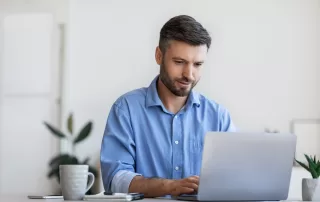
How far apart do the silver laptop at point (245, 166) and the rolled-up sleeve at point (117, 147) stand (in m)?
0.53

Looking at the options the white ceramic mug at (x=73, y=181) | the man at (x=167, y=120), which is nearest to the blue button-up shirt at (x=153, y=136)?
the man at (x=167, y=120)

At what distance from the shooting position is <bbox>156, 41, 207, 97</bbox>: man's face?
262 centimetres

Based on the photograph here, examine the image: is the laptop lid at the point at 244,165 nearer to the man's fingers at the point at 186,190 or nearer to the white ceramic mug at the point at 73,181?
the man's fingers at the point at 186,190

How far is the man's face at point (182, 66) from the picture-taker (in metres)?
2.62

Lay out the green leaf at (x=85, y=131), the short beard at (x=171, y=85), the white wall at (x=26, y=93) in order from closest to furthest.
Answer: the short beard at (x=171, y=85) → the green leaf at (x=85, y=131) → the white wall at (x=26, y=93)

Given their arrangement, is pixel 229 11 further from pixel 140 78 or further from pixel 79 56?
pixel 79 56

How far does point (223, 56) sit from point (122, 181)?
407 cm

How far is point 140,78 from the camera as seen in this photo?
6488mm

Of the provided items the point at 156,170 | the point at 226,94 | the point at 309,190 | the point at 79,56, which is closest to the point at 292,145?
the point at 309,190

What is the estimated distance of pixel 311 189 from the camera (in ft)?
7.85

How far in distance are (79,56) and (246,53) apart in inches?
64.7

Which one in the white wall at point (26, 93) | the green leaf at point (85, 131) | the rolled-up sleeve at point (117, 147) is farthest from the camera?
the white wall at point (26, 93)

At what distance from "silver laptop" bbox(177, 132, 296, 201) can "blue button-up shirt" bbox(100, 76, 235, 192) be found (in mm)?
592

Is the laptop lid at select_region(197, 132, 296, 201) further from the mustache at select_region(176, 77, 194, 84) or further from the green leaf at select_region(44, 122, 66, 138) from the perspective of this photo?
the green leaf at select_region(44, 122, 66, 138)
